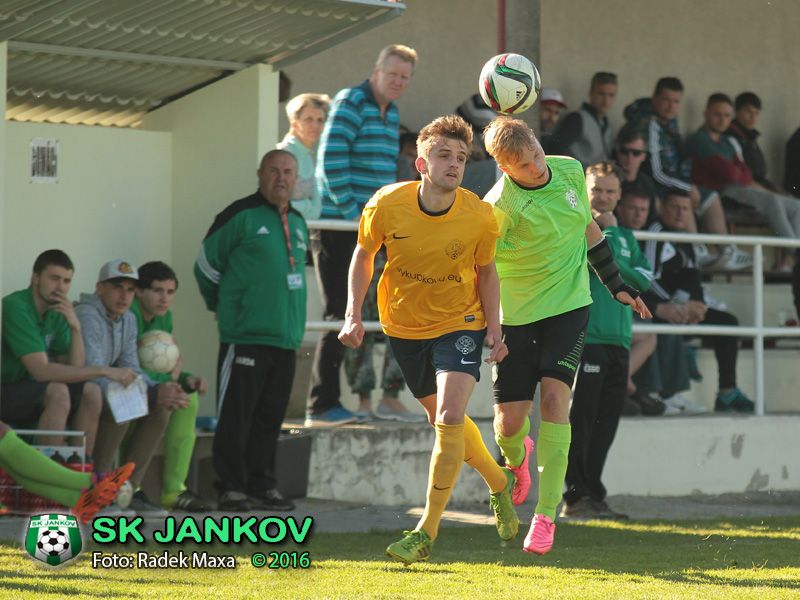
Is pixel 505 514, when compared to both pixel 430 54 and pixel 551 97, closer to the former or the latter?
pixel 551 97

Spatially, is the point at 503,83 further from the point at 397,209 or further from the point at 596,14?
the point at 596,14

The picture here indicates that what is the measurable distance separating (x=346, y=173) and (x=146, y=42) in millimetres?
1857

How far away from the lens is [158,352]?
10.7 meters

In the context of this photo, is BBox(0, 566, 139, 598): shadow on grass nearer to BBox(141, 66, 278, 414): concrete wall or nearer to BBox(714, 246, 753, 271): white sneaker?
BBox(141, 66, 278, 414): concrete wall

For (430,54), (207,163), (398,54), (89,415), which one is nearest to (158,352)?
(89,415)

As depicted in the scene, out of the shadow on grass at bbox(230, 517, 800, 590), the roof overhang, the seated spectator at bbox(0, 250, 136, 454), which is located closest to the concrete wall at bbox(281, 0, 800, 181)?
the roof overhang

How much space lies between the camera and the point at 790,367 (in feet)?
49.5

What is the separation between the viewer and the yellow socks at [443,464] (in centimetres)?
786

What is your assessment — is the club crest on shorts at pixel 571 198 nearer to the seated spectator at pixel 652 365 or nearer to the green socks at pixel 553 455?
the green socks at pixel 553 455

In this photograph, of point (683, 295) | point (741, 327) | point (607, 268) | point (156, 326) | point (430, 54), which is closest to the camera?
point (607, 268)

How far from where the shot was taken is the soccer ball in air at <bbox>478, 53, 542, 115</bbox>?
9.31 m

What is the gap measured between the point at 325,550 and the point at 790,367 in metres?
7.46

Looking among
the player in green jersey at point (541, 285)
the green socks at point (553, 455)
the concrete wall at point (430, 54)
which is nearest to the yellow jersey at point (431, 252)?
the player in green jersey at point (541, 285)

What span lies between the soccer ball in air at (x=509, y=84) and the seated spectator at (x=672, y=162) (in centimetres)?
529
